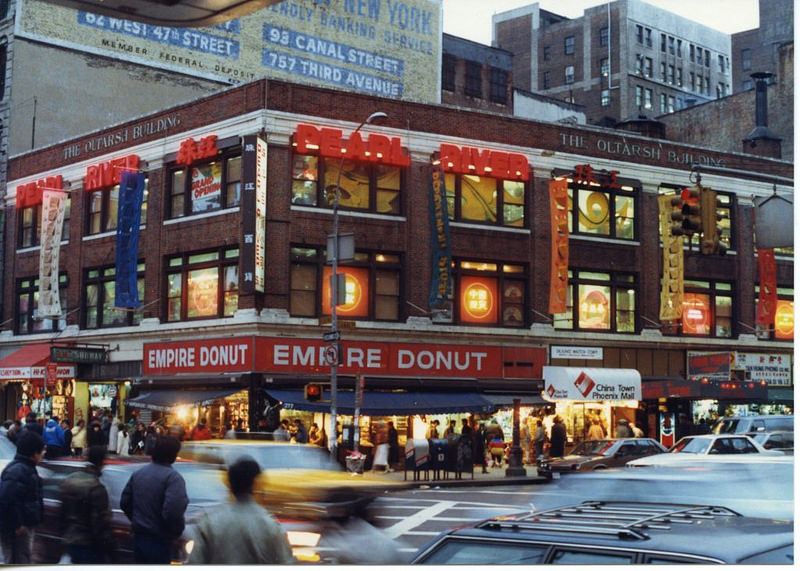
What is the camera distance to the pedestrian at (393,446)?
32.6 meters

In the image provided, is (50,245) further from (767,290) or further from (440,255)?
(767,290)

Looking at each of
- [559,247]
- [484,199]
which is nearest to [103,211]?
[484,199]

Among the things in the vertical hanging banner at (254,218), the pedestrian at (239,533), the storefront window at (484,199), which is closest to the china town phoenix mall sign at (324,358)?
the vertical hanging banner at (254,218)

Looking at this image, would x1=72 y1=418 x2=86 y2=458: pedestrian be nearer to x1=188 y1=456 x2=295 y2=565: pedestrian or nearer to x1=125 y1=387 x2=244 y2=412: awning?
x1=125 y1=387 x2=244 y2=412: awning

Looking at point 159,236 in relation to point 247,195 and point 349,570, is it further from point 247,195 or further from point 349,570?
point 349,570

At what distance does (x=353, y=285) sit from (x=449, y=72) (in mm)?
32363

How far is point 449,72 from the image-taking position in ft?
207

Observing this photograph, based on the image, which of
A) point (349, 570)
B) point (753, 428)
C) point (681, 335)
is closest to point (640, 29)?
point (681, 335)

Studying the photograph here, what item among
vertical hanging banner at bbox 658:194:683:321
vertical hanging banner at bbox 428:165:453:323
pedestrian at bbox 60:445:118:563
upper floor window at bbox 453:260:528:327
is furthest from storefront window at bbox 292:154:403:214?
pedestrian at bbox 60:445:118:563

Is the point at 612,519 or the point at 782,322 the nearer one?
the point at 612,519

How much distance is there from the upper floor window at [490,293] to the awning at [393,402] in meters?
2.83

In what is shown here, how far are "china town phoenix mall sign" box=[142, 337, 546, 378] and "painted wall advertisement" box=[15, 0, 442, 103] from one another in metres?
12.2

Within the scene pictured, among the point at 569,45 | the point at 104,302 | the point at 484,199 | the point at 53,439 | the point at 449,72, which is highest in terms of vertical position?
the point at 569,45

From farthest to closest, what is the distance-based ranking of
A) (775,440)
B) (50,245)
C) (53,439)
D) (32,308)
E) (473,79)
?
(473,79), (32,308), (50,245), (775,440), (53,439)
